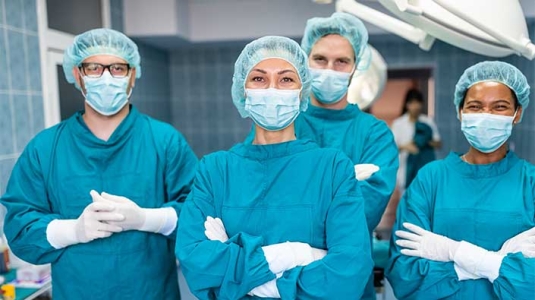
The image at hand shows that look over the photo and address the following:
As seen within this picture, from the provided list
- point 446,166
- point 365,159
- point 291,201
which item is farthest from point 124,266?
point 446,166

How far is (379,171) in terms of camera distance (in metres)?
1.38

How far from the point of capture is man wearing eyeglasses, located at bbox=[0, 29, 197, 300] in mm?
1382

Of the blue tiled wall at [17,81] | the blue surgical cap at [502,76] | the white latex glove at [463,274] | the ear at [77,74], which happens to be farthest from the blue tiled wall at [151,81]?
the white latex glove at [463,274]

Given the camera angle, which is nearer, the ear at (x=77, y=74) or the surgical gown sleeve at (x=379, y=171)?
the surgical gown sleeve at (x=379, y=171)

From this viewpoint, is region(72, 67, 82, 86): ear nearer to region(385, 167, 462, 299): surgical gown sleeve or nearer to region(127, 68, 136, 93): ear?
region(127, 68, 136, 93): ear

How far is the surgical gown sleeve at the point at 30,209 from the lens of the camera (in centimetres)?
137

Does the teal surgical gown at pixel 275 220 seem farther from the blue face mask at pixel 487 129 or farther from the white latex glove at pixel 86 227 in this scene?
the blue face mask at pixel 487 129

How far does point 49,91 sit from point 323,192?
221 cm

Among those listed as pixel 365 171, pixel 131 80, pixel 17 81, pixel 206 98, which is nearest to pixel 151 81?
pixel 206 98

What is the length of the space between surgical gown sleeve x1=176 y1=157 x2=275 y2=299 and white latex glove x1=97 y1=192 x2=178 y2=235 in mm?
275

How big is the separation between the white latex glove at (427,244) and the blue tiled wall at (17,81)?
6.53 ft

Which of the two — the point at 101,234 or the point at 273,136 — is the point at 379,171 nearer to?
the point at 273,136

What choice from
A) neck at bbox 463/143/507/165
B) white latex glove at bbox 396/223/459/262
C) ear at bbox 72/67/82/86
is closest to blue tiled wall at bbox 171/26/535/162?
ear at bbox 72/67/82/86

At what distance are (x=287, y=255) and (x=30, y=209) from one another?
2.84 ft
